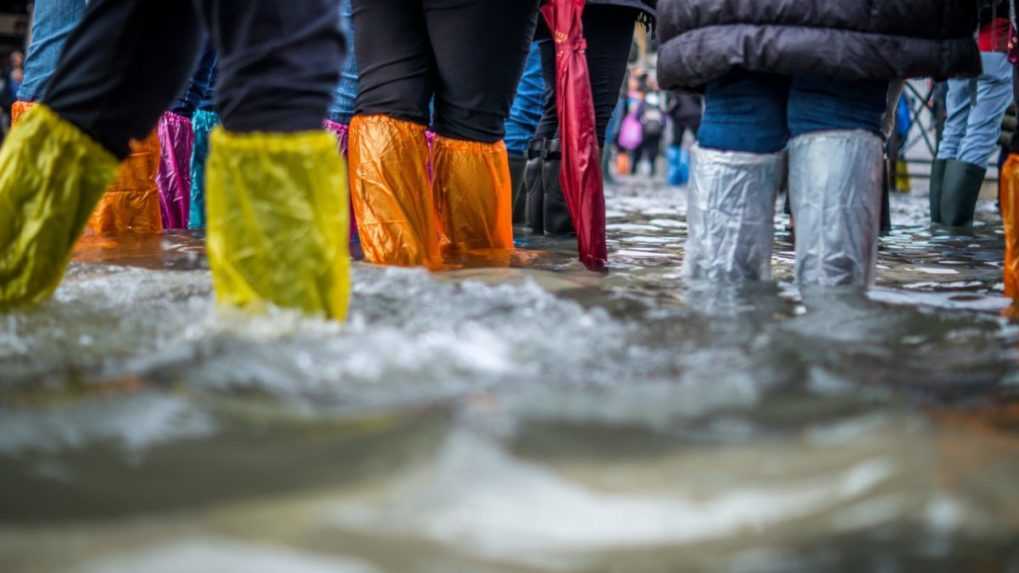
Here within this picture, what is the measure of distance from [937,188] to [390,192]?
322 centimetres

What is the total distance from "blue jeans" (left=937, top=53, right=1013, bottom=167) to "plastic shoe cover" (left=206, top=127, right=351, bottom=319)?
12.3 ft

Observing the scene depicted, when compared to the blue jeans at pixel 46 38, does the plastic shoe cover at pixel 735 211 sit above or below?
below

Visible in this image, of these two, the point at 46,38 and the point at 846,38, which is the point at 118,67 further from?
the point at 46,38

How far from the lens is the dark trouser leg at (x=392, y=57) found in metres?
2.55

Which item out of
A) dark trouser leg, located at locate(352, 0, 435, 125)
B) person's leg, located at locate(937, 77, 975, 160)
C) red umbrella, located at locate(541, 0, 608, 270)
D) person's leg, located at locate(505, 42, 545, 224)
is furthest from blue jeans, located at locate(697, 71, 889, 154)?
person's leg, located at locate(937, 77, 975, 160)

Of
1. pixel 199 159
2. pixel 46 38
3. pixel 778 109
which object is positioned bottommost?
pixel 199 159

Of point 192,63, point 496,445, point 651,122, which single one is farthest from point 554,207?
point 651,122

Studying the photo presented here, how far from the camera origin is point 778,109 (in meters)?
2.25

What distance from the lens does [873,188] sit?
2127mm

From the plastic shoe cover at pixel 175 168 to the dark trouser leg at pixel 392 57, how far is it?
1.18 meters

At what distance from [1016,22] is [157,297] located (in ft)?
5.63

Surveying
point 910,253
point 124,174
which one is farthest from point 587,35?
point 124,174

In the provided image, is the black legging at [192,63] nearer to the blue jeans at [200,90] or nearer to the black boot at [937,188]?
the blue jeans at [200,90]

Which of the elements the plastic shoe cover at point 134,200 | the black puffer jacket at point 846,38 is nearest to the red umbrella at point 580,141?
the black puffer jacket at point 846,38
